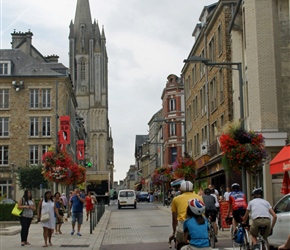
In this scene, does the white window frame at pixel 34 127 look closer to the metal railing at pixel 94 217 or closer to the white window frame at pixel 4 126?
the white window frame at pixel 4 126

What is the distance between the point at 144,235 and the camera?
22562 millimetres

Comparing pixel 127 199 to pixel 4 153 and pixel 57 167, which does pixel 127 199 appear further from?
pixel 57 167

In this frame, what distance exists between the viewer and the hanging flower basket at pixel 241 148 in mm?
19656

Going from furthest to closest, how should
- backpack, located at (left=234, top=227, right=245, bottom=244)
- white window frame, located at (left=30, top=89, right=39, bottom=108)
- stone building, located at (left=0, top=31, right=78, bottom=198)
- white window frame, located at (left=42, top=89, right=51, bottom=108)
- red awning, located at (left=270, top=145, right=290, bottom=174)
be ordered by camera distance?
white window frame, located at (left=42, top=89, right=51, bottom=108)
white window frame, located at (left=30, top=89, right=39, bottom=108)
stone building, located at (left=0, top=31, right=78, bottom=198)
red awning, located at (left=270, top=145, right=290, bottom=174)
backpack, located at (left=234, top=227, right=245, bottom=244)

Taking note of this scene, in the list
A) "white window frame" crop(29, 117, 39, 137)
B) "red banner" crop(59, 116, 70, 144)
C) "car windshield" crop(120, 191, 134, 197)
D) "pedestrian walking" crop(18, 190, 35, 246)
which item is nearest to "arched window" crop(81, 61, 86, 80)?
"white window frame" crop(29, 117, 39, 137)

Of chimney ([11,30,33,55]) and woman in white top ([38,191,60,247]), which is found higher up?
chimney ([11,30,33,55])

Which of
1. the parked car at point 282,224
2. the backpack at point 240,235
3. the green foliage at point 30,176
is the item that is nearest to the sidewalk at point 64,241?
the backpack at point 240,235

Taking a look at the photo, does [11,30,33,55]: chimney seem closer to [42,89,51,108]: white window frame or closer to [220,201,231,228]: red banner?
[42,89,51,108]: white window frame

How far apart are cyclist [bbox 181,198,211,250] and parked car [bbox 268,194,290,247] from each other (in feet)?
15.8

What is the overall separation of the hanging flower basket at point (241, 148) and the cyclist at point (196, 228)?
1130cm

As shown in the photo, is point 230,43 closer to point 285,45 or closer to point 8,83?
point 285,45

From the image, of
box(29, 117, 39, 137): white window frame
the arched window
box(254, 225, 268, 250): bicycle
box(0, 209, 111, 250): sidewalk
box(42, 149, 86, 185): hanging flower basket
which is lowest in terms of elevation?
box(0, 209, 111, 250): sidewalk

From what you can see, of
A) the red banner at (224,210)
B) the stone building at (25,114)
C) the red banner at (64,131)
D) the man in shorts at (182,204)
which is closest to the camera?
the man in shorts at (182,204)

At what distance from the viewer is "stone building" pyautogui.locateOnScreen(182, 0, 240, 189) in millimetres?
34156
